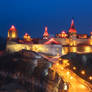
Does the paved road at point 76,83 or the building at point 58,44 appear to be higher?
the building at point 58,44

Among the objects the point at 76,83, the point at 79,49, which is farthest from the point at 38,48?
the point at 76,83

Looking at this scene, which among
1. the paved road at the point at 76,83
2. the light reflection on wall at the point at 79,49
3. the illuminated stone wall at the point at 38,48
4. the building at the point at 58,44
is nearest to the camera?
the paved road at the point at 76,83

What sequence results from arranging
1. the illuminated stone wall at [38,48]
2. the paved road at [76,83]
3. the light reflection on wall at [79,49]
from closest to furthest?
the paved road at [76,83], the light reflection on wall at [79,49], the illuminated stone wall at [38,48]

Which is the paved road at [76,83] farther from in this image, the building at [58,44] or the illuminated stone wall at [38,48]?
the building at [58,44]

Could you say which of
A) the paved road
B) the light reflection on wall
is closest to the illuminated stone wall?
the light reflection on wall

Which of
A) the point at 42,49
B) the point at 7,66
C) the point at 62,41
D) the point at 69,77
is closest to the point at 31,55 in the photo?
the point at 42,49

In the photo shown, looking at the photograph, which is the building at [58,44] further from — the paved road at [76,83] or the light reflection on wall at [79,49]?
the paved road at [76,83]

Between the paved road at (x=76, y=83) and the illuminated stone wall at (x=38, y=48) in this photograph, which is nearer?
the paved road at (x=76, y=83)

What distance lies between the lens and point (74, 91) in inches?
862

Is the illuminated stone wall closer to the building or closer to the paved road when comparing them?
the building

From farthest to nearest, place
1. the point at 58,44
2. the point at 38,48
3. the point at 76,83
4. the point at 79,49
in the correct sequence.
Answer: the point at 38,48 → the point at 58,44 → the point at 79,49 → the point at 76,83

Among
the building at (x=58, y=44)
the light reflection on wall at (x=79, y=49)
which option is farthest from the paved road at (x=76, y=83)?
the light reflection on wall at (x=79, y=49)

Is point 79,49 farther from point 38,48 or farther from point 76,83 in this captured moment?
point 76,83

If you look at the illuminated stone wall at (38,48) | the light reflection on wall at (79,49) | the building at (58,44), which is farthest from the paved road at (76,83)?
the light reflection on wall at (79,49)
